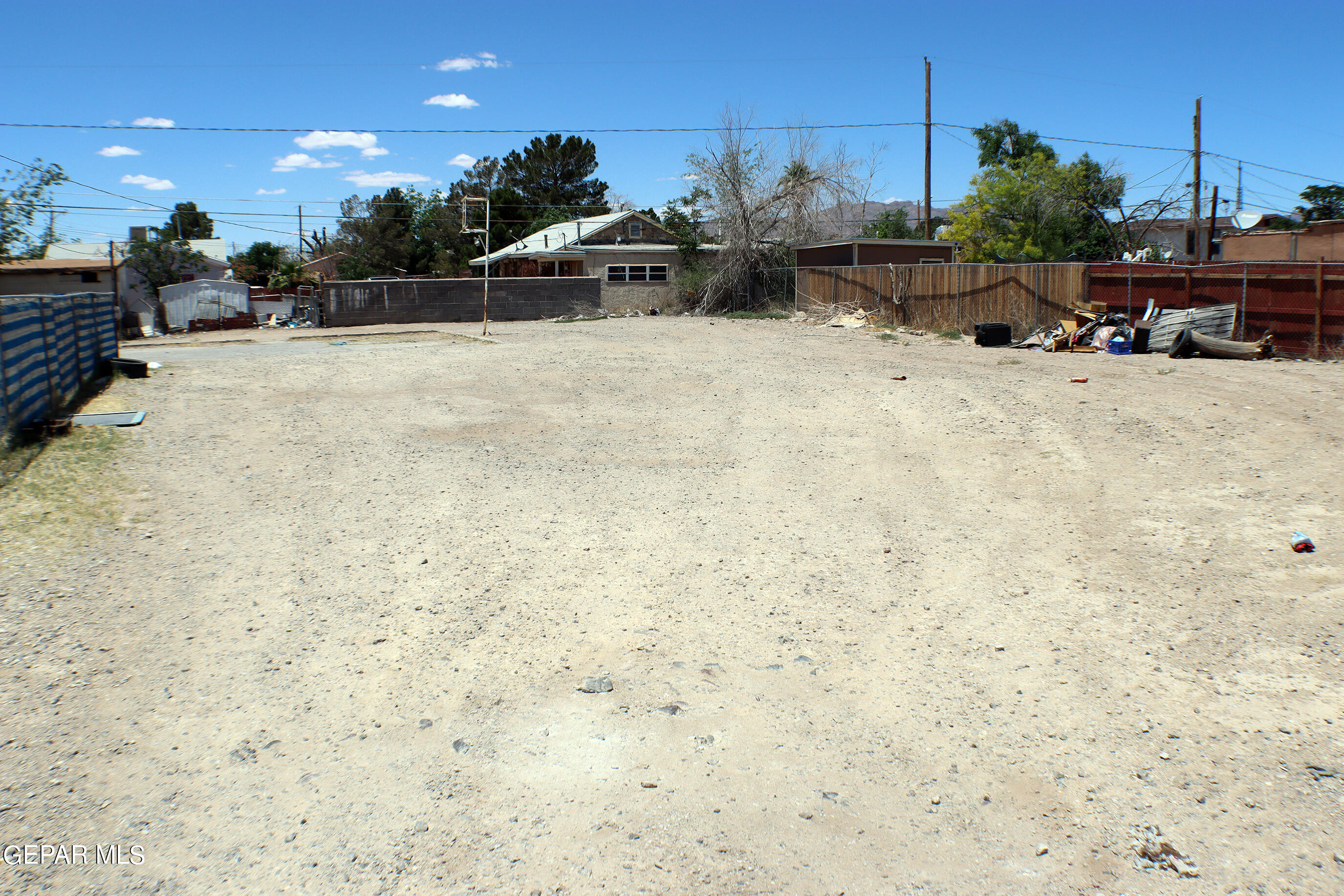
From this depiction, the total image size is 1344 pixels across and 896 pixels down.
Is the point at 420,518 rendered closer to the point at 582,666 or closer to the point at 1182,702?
the point at 582,666

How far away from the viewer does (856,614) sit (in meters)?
5.80

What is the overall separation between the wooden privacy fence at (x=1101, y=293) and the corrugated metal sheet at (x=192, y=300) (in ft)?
73.6

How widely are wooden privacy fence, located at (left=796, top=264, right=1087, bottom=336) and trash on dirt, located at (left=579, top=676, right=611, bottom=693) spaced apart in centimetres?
1967

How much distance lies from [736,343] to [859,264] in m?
Result: 11.1

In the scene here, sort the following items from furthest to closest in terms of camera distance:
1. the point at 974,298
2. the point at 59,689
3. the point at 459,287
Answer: the point at 459,287 → the point at 974,298 → the point at 59,689

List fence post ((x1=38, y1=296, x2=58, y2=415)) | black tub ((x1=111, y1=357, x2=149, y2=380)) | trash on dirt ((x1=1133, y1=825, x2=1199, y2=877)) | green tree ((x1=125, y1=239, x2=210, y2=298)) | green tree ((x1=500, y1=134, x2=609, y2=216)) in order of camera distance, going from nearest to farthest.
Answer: trash on dirt ((x1=1133, y1=825, x2=1199, y2=877)) → fence post ((x1=38, y1=296, x2=58, y2=415)) → black tub ((x1=111, y1=357, x2=149, y2=380)) → green tree ((x1=125, y1=239, x2=210, y2=298)) → green tree ((x1=500, y1=134, x2=609, y2=216))

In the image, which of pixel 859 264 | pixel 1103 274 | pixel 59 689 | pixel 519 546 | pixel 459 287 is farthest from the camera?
pixel 459 287

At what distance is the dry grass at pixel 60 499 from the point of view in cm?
648

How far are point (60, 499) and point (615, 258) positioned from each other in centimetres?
3627

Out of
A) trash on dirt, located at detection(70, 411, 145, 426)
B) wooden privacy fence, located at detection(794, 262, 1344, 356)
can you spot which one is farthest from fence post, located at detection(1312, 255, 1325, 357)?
trash on dirt, located at detection(70, 411, 145, 426)

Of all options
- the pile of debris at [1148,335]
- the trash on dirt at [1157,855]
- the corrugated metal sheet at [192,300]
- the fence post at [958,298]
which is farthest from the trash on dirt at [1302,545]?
the corrugated metal sheet at [192,300]

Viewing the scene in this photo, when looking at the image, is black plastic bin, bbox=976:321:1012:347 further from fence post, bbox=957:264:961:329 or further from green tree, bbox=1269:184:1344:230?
green tree, bbox=1269:184:1344:230

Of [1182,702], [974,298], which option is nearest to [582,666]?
[1182,702]

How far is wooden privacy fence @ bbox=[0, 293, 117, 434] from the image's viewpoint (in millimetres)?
8766
